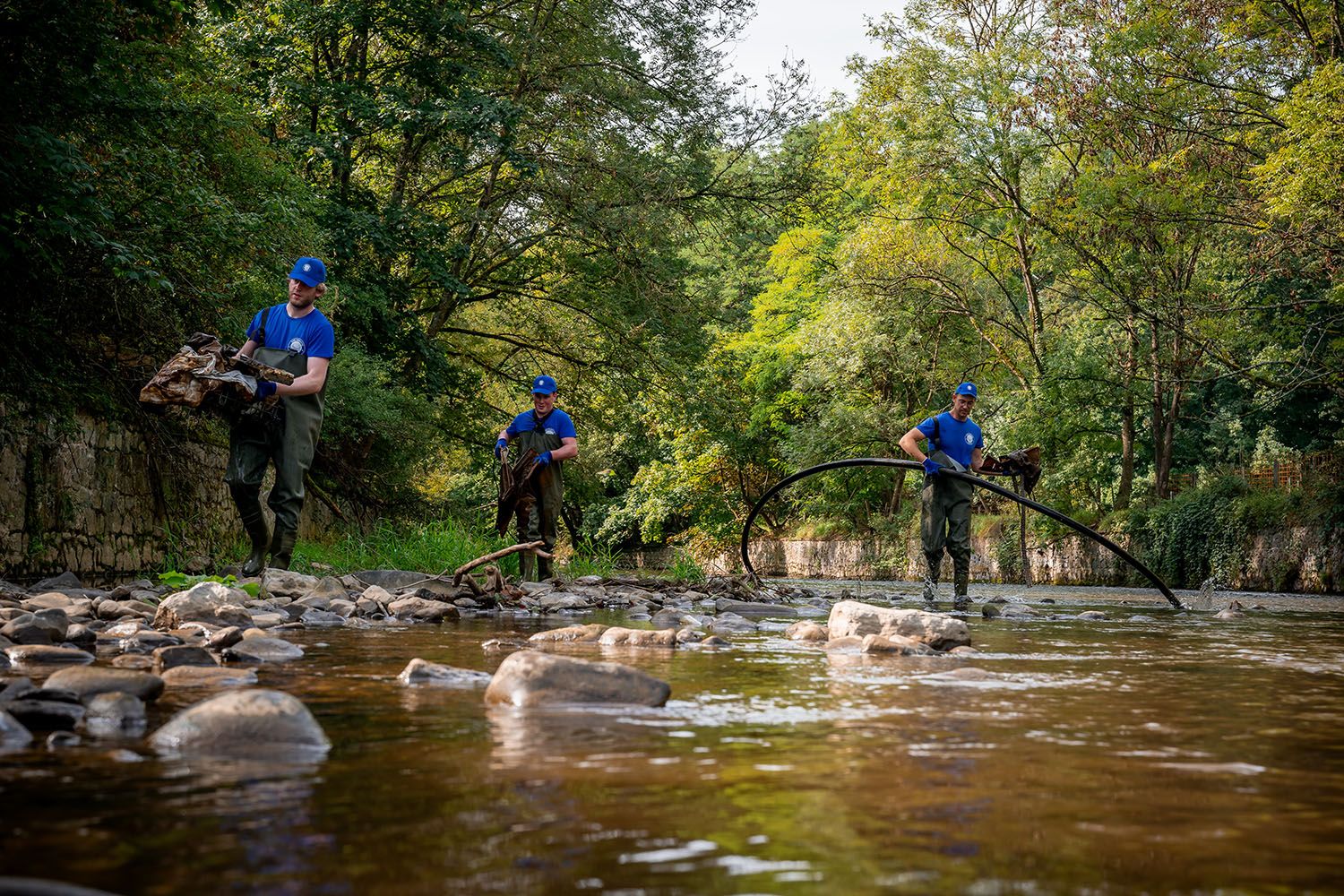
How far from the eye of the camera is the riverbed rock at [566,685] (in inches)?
153

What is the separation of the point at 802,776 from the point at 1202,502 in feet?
83.3

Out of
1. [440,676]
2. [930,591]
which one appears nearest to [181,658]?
[440,676]

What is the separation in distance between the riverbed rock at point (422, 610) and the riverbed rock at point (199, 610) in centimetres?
172

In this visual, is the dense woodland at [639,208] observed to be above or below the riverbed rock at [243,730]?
above

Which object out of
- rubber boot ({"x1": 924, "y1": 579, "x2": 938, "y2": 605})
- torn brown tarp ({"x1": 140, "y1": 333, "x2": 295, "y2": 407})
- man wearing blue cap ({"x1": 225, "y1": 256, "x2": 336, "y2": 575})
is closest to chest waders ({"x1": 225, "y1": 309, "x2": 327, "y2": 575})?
man wearing blue cap ({"x1": 225, "y1": 256, "x2": 336, "y2": 575})

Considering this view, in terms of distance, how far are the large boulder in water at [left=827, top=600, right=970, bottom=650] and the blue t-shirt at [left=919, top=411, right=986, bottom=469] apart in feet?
17.4

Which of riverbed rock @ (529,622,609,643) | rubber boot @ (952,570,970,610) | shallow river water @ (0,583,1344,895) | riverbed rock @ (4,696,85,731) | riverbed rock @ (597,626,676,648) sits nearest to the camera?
shallow river water @ (0,583,1344,895)

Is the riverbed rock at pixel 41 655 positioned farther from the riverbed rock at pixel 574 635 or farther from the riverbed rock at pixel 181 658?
the riverbed rock at pixel 574 635

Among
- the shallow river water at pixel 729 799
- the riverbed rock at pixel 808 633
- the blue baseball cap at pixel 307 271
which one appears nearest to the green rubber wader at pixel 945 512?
the riverbed rock at pixel 808 633

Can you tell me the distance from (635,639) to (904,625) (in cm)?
145

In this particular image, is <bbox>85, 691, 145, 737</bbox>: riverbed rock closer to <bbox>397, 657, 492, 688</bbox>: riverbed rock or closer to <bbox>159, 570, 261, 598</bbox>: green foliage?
<bbox>397, 657, 492, 688</bbox>: riverbed rock

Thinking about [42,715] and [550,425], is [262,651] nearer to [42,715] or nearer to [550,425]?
[42,715]

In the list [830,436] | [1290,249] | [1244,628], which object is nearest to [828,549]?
[830,436]

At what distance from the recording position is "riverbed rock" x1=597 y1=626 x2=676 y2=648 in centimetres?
625
